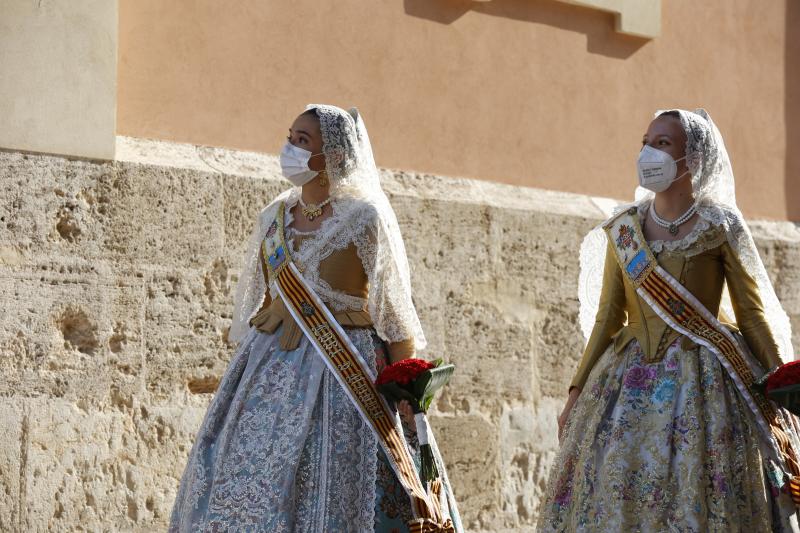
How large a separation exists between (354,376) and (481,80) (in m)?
2.96

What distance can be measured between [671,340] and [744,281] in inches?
13.3

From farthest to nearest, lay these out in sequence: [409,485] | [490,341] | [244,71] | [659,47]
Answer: [659,47] → [490,341] → [244,71] → [409,485]

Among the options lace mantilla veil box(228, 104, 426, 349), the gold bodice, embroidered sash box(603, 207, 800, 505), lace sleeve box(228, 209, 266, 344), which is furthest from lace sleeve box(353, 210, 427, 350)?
embroidered sash box(603, 207, 800, 505)

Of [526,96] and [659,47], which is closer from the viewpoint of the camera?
[526,96]

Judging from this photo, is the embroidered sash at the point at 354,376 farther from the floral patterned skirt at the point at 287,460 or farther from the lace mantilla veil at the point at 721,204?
the lace mantilla veil at the point at 721,204

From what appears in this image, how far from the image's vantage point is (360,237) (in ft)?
18.4

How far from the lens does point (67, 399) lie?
6.34 metres

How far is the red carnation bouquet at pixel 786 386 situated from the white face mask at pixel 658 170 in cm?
89

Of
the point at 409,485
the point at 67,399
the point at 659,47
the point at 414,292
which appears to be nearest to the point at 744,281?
the point at 409,485

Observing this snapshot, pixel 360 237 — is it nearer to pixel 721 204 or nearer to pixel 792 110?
pixel 721 204

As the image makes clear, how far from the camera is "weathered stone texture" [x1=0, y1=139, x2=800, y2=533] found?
20.5ft

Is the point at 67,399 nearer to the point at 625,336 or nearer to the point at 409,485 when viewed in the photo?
the point at 409,485

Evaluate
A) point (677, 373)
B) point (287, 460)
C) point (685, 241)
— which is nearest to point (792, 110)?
point (685, 241)

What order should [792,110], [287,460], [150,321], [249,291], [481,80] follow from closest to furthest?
1. [287,460]
2. [249,291]
3. [150,321]
4. [481,80]
5. [792,110]
